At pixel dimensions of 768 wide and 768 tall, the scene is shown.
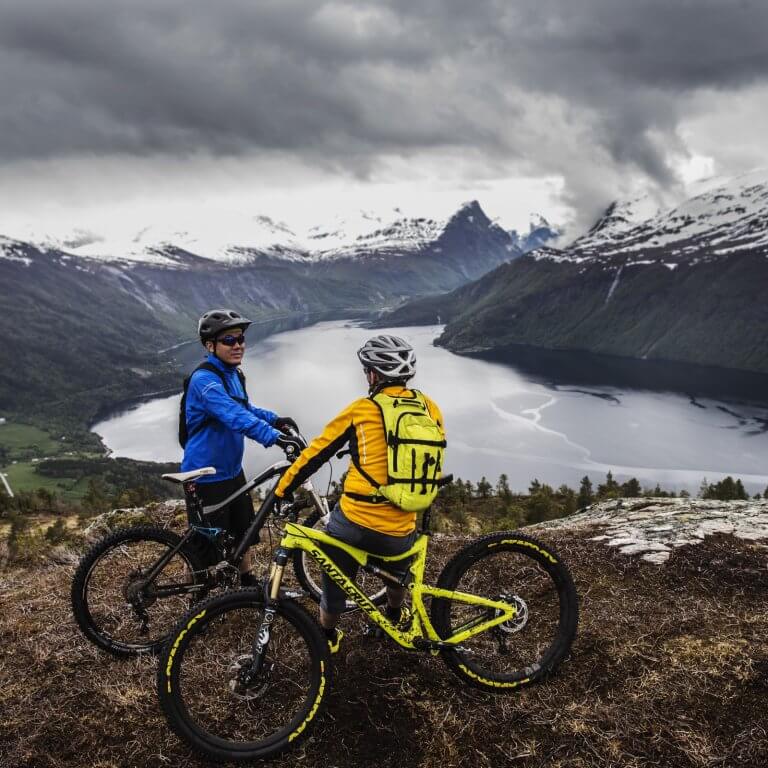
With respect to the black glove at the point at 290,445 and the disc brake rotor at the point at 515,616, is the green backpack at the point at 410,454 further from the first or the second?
the disc brake rotor at the point at 515,616

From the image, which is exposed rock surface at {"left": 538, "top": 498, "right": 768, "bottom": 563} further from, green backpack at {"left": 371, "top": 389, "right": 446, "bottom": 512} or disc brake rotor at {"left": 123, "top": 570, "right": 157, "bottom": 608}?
disc brake rotor at {"left": 123, "top": 570, "right": 157, "bottom": 608}

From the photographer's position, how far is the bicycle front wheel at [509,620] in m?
5.48

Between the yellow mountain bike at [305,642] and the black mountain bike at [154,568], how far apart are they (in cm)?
107

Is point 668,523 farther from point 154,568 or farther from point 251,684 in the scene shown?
point 154,568

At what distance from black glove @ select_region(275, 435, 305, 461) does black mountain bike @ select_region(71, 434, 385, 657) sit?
123mm

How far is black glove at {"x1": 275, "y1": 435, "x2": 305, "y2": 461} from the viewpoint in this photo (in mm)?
6082

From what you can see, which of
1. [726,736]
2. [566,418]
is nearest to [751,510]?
[726,736]

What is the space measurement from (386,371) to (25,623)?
654 centimetres

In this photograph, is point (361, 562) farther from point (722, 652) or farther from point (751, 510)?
point (751, 510)

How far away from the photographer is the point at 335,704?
5.32m

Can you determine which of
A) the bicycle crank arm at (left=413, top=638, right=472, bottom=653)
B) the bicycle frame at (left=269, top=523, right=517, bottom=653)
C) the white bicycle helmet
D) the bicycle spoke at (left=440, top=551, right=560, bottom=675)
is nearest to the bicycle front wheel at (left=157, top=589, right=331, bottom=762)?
the bicycle frame at (left=269, top=523, right=517, bottom=653)

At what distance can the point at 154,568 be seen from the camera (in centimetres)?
657

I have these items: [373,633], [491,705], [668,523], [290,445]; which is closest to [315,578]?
[373,633]

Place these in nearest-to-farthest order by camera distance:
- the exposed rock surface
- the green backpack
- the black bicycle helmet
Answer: the green backpack → the black bicycle helmet → the exposed rock surface
